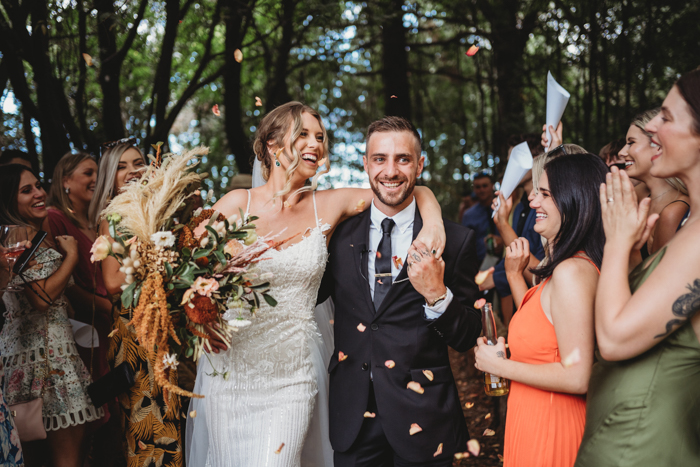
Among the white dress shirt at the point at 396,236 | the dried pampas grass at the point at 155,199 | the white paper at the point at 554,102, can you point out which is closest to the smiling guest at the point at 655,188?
the white paper at the point at 554,102

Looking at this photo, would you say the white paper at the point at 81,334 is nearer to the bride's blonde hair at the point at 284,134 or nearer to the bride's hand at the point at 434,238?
the bride's blonde hair at the point at 284,134

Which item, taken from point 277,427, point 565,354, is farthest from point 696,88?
point 277,427

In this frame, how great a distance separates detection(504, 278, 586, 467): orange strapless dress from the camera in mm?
2082

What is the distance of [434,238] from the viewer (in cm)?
261

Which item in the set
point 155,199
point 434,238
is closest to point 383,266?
point 434,238

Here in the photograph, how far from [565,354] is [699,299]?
1.80 ft

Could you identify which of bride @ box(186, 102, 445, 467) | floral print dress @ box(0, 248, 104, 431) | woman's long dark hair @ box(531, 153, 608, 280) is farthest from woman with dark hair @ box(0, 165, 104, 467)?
woman's long dark hair @ box(531, 153, 608, 280)

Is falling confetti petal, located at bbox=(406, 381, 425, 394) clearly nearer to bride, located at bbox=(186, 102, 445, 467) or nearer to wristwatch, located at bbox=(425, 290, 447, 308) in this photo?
wristwatch, located at bbox=(425, 290, 447, 308)

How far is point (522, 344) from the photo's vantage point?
2197 mm

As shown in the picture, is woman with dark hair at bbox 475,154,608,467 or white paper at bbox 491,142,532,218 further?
white paper at bbox 491,142,532,218

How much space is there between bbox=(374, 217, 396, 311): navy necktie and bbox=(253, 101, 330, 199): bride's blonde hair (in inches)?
18.4

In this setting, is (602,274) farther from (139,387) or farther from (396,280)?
(139,387)

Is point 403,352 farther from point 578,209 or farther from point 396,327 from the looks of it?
point 578,209

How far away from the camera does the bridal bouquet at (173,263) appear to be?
217 cm
